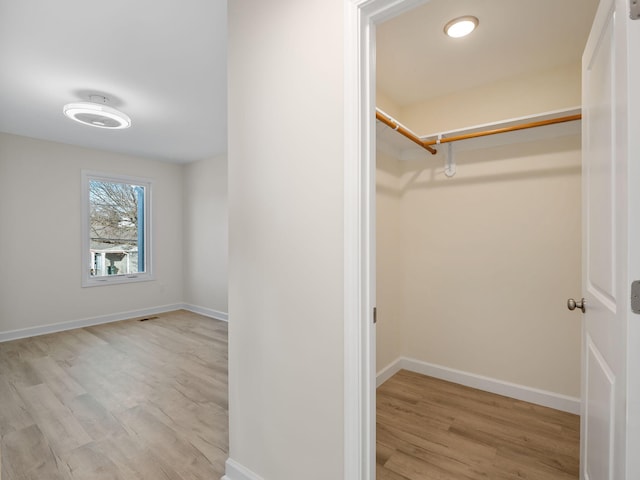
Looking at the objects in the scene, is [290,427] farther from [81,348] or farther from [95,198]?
[95,198]

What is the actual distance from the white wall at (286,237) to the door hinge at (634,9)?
79 cm

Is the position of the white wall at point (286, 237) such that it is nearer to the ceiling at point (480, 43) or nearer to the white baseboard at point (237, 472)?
the white baseboard at point (237, 472)

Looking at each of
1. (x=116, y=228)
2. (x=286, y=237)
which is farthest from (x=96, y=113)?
(x=286, y=237)

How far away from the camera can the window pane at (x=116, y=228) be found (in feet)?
15.1

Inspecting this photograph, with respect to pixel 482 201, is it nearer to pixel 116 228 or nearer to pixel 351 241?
pixel 351 241

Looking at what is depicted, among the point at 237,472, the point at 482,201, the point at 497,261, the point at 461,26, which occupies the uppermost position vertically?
the point at 461,26

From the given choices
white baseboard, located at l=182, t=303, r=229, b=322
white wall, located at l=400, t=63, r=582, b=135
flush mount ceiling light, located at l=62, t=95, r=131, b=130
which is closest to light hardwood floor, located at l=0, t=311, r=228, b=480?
white baseboard, located at l=182, t=303, r=229, b=322

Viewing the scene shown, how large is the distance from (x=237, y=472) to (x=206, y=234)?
162 inches

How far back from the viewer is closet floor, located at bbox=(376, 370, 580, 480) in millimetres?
1650

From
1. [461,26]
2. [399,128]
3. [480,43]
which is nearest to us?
[461,26]

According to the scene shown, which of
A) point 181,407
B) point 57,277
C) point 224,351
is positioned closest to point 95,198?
point 57,277

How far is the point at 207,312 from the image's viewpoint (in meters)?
5.09

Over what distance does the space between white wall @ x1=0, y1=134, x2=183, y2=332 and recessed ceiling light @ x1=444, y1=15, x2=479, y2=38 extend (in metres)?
4.91

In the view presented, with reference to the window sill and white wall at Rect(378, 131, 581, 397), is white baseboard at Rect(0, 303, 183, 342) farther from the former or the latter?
white wall at Rect(378, 131, 581, 397)
